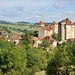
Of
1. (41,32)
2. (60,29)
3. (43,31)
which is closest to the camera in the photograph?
(43,31)

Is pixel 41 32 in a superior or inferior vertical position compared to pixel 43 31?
inferior

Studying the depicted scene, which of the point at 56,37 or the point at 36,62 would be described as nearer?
the point at 36,62

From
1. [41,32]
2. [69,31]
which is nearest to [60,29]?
[69,31]

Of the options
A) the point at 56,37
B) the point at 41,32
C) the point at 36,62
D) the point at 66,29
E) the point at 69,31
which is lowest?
the point at 36,62

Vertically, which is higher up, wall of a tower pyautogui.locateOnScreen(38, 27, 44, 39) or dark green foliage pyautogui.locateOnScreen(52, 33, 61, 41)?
wall of a tower pyautogui.locateOnScreen(38, 27, 44, 39)

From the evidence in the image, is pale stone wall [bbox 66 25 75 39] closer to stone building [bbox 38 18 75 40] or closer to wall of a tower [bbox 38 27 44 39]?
stone building [bbox 38 18 75 40]

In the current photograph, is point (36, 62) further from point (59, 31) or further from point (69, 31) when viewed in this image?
point (59, 31)

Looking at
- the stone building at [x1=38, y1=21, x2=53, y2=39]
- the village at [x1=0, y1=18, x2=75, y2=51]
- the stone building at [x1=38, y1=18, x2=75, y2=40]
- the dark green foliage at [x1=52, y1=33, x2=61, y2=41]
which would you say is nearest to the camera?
the stone building at [x1=38, y1=21, x2=53, y2=39]

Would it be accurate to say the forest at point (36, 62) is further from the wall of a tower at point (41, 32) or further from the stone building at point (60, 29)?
the stone building at point (60, 29)

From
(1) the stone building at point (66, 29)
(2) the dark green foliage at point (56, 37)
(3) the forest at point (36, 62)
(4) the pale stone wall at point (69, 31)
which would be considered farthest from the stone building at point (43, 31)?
(3) the forest at point (36, 62)

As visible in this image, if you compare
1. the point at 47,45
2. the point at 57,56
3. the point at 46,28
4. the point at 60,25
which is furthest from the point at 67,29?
the point at 57,56

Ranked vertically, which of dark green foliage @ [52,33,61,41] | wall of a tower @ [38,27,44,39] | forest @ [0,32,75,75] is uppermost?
wall of a tower @ [38,27,44,39]

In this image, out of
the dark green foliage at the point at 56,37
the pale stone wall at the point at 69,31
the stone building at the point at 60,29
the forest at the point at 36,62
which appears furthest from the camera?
the pale stone wall at the point at 69,31

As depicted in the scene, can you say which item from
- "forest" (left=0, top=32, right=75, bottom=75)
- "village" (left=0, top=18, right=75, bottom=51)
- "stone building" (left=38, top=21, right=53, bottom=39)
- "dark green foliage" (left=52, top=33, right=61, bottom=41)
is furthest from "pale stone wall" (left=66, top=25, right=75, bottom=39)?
"forest" (left=0, top=32, right=75, bottom=75)
